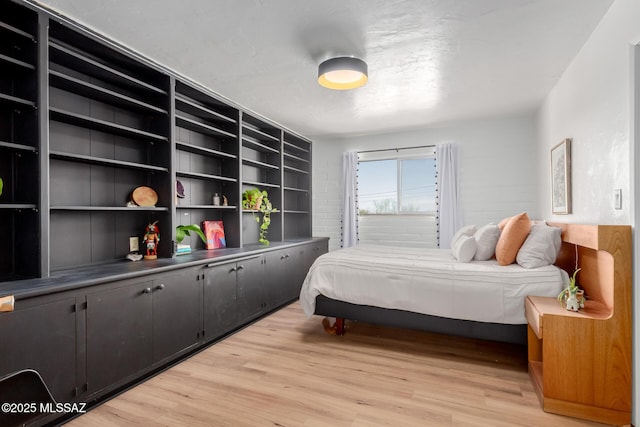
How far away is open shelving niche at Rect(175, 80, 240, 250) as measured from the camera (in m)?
3.35

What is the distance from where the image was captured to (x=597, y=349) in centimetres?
186

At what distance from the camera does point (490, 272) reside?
8.25 feet

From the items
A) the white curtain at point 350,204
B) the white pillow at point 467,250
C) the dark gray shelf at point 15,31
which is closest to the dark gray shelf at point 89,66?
the dark gray shelf at point 15,31

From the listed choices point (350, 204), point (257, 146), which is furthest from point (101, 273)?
point (350, 204)

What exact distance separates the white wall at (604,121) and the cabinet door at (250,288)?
2876 mm

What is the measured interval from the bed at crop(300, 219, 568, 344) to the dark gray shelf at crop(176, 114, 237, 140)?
1.75 metres

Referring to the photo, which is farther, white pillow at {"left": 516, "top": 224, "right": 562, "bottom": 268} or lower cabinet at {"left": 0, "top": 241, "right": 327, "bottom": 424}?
white pillow at {"left": 516, "top": 224, "right": 562, "bottom": 268}

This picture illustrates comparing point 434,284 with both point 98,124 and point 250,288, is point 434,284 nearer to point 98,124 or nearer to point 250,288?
point 250,288

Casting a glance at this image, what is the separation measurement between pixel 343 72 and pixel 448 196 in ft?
9.26

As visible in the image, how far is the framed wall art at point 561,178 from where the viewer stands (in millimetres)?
2877

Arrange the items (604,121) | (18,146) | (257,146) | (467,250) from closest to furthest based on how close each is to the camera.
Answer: (18,146), (604,121), (467,250), (257,146)

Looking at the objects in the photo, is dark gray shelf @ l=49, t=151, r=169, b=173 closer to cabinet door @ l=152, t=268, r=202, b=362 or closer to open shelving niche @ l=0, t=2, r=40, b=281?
open shelving niche @ l=0, t=2, r=40, b=281

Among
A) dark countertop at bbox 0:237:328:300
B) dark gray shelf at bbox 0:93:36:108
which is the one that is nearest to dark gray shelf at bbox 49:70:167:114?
dark gray shelf at bbox 0:93:36:108

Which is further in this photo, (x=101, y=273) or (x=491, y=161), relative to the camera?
(x=491, y=161)
